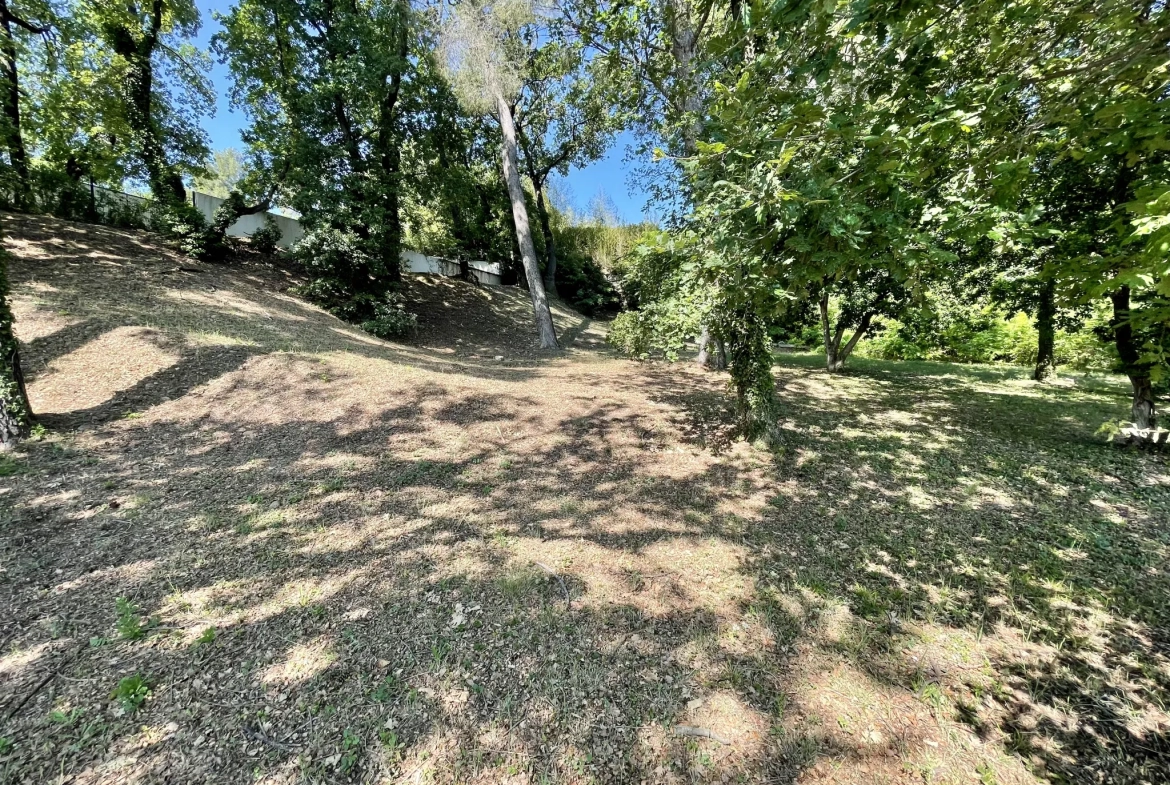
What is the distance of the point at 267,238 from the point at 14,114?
16.1ft

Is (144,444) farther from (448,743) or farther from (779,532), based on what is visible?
(779,532)

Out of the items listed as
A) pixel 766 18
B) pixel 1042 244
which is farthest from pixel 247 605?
pixel 1042 244

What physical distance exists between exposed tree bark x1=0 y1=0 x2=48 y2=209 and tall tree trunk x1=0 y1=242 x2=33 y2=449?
6450mm

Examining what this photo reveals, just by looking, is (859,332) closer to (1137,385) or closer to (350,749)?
(1137,385)

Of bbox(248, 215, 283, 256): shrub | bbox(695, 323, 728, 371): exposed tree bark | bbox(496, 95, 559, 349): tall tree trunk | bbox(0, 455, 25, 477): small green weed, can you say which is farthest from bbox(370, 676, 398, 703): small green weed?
bbox(248, 215, 283, 256): shrub

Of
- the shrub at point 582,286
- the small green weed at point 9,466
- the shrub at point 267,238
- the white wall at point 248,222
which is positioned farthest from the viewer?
the shrub at point 582,286

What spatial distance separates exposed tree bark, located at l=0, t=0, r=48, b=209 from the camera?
26.3ft

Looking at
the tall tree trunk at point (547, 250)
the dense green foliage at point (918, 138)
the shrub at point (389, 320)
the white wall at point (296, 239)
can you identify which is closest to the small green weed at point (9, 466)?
the dense green foliage at point (918, 138)

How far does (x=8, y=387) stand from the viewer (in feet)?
13.3

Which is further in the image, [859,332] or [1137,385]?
[859,332]

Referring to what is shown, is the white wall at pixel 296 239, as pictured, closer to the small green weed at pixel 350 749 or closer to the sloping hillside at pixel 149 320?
the sloping hillside at pixel 149 320

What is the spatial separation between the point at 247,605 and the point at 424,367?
5.23m

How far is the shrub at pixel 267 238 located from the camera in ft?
42.3

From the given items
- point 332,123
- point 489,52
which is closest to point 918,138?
point 489,52
